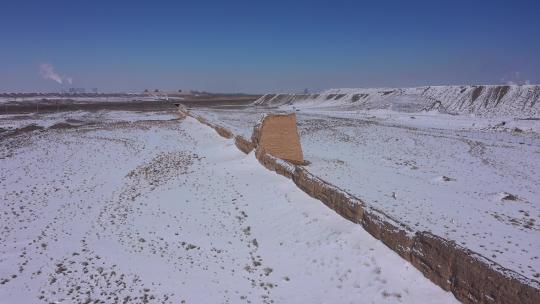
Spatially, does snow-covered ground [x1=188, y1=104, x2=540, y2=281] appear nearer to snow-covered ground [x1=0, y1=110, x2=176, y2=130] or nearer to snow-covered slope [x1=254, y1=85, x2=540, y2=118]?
snow-covered slope [x1=254, y1=85, x2=540, y2=118]

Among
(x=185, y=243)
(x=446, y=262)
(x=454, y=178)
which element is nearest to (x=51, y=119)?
A: (x=185, y=243)

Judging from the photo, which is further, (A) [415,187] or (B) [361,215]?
(A) [415,187]

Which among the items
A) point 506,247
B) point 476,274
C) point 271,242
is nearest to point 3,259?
point 271,242

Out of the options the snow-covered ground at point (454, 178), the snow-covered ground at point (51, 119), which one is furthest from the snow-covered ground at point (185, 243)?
the snow-covered ground at point (51, 119)

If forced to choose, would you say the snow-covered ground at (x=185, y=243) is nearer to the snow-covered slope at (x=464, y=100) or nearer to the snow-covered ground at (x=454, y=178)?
the snow-covered ground at (x=454, y=178)

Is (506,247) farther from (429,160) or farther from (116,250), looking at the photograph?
(429,160)

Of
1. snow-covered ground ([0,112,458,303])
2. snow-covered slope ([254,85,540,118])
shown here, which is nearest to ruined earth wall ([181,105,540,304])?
snow-covered ground ([0,112,458,303])
